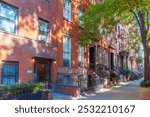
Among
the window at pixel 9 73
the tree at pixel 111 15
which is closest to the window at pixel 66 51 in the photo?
the tree at pixel 111 15

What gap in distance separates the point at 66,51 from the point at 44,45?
3.49 metres

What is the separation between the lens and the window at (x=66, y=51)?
19998 millimetres

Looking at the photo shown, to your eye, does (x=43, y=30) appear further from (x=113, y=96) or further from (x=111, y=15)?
(x=113, y=96)

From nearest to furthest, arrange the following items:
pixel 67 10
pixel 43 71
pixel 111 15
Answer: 1. pixel 43 71
2. pixel 111 15
3. pixel 67 10

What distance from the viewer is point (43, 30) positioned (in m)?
17.5

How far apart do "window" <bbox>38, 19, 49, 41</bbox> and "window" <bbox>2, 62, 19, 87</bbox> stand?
3519mm

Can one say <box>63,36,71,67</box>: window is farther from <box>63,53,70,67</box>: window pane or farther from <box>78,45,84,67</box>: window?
<box>78,45,84,67</box>: window

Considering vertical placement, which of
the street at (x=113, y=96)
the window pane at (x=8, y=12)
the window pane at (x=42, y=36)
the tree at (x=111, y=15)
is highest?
the tree at (x=111, y=15)

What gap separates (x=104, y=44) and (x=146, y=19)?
6377 mm

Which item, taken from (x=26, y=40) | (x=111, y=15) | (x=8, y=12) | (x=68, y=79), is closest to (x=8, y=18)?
(x=8, y=12)

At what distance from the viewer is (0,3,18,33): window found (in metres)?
13.5

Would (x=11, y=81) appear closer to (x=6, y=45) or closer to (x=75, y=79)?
(x=6, y=45)

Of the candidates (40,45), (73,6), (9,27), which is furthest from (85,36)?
(9,27)

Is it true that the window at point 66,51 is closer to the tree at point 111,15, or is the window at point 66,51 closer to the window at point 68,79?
the window at point 68,79
